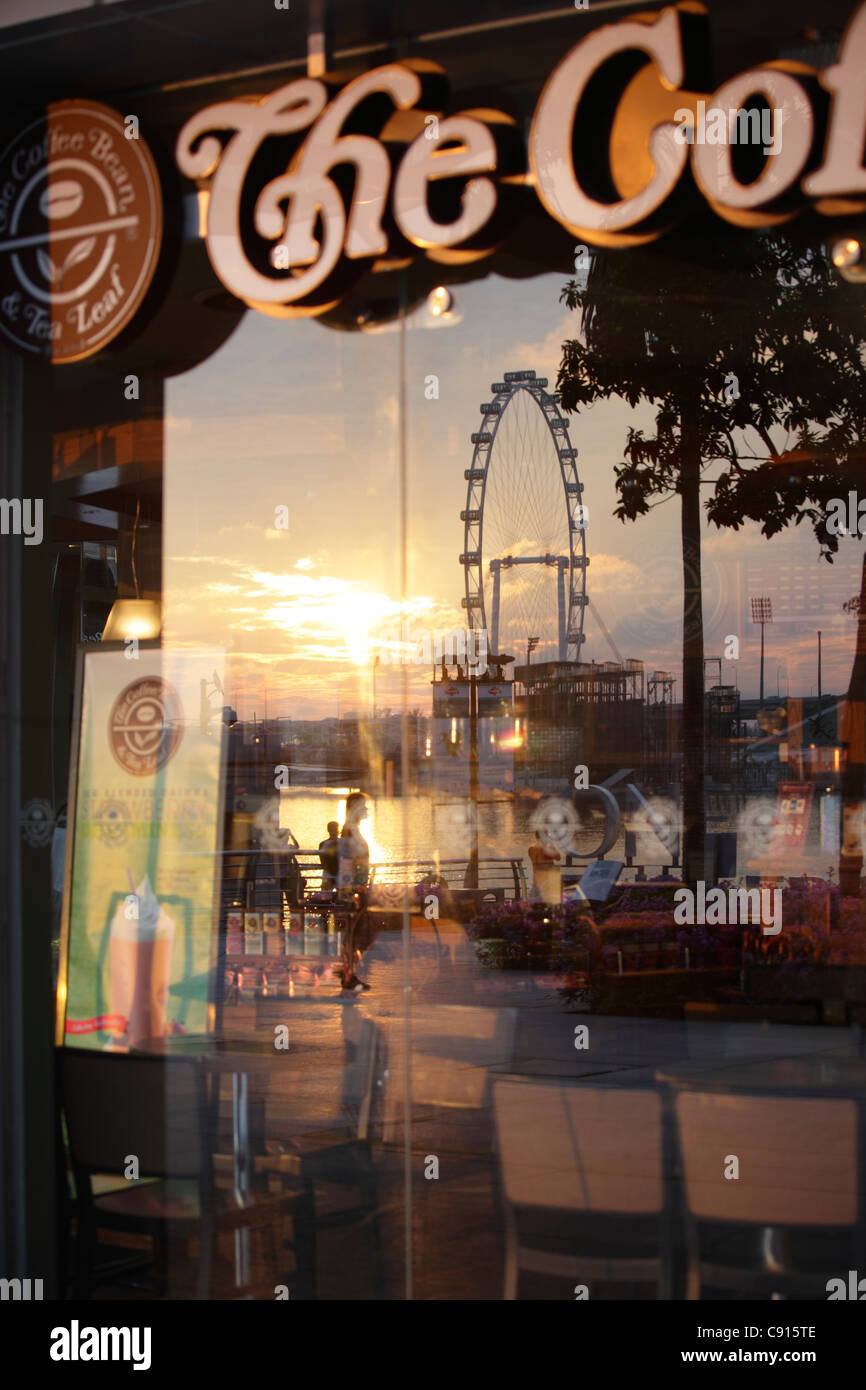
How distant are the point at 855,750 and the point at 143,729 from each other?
7.46 metres

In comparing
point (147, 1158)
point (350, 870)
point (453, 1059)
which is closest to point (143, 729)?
point (147, 1158)

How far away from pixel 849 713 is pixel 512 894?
9.19 ft

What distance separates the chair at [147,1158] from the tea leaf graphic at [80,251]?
218cm

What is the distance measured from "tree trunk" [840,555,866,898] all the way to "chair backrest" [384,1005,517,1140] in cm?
485

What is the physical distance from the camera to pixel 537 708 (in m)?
11.4

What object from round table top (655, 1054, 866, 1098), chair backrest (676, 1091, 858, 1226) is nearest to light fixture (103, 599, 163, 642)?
chair backrest (676, 1091, 858, 1226)

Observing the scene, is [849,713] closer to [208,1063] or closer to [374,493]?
[374,493]

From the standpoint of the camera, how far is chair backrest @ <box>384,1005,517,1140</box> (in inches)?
207

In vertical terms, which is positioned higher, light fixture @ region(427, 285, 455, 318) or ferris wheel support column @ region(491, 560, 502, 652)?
light fixture @ region(427, 285, 455, 318)

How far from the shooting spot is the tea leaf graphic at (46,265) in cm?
396

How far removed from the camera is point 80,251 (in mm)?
3945

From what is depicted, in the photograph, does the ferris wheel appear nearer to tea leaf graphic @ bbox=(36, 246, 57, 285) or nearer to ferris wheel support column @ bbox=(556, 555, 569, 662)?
ferris wheel support column @ bbox=(556, 555, 569, 662)

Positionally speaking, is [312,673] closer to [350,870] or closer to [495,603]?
[350,870]
